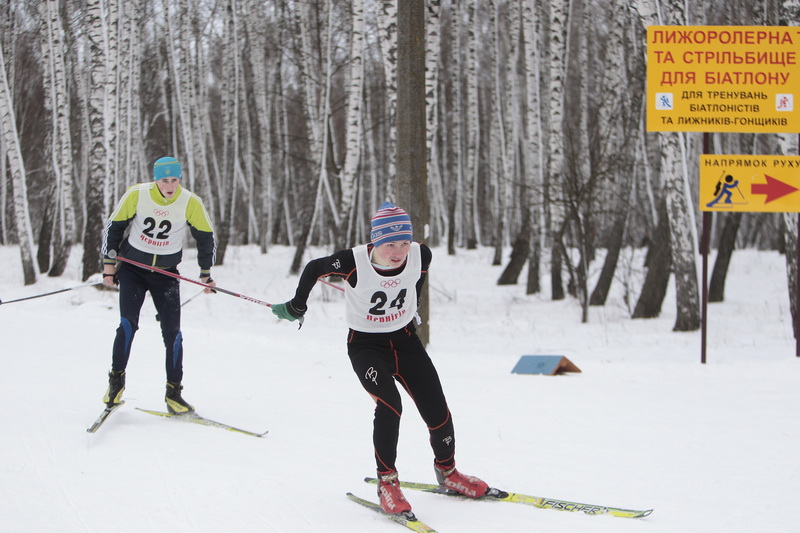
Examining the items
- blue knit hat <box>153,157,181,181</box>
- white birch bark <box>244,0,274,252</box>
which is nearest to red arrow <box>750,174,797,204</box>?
blue knit hat <box>153,157,181,181</box>

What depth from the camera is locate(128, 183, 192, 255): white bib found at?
6098 millimetres

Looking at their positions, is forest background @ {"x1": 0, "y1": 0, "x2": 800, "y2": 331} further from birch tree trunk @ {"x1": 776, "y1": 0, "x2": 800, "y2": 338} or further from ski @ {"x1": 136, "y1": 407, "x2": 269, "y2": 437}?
ski @ {"x1": 136, "y1": 407, "x2": 269, "y2": 437}

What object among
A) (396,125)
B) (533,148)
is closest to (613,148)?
(533,148)

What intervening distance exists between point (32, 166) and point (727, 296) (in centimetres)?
3355

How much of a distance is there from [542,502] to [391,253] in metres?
1.59

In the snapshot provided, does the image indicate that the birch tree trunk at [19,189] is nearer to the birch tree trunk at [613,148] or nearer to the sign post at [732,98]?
the birch tree trunk at [613,148]

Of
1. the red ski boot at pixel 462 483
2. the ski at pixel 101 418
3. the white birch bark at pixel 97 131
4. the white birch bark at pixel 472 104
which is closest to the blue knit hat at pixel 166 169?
the ski at pixel 101 418

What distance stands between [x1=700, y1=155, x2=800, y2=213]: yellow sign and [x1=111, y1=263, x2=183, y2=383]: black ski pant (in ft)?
19.7

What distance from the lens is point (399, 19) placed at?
9508mm

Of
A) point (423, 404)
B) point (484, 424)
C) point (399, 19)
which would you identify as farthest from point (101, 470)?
point (399, 19)

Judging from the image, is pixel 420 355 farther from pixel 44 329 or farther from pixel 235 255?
pixel 235 255

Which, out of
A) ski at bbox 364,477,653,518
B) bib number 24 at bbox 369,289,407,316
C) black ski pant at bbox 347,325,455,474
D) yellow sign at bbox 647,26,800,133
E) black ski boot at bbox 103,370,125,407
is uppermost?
yellow sign at bbox 647,26,800,133

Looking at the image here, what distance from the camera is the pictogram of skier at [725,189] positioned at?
8.95 m

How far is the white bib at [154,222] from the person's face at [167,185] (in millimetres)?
96
